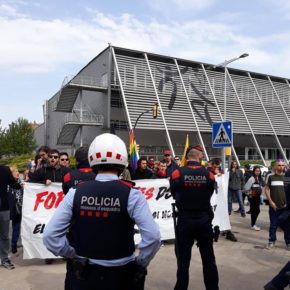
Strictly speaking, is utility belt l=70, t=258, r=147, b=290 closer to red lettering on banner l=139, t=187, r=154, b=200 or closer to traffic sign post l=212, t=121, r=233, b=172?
red lettering on banner l=139, t=187, r=154, b=200

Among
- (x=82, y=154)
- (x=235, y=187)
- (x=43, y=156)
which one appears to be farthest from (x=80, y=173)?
(x=235, y=187)

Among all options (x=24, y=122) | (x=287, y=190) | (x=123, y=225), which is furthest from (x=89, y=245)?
(x=24, y=122)

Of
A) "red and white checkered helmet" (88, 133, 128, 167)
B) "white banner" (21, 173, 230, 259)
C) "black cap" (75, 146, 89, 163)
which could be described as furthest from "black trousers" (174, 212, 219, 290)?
"white banner" (21, 173, 230, 259)

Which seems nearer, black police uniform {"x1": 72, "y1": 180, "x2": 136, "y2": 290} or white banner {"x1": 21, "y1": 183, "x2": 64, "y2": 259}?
black police uniform {"x1": 72, "y1": 180, "x2": 136, "y2": 290}

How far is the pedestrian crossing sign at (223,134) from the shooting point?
994cm

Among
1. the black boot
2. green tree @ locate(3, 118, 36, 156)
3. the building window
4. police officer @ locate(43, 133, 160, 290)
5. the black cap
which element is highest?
the building window

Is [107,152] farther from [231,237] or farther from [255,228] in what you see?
[255,228]

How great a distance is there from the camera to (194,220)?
4531 mm

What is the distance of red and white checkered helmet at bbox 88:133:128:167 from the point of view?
8.50 feet

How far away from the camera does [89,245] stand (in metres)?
2.48

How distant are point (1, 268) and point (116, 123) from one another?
30658 millimetres

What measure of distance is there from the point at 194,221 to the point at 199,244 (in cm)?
30

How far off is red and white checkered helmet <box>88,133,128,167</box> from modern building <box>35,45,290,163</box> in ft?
92.6

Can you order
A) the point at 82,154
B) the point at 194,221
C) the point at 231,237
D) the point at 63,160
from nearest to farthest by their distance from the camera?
1. the point at 194,221
2. the point at 82,154
3. the point at 63,160
4. the point at 231,237
